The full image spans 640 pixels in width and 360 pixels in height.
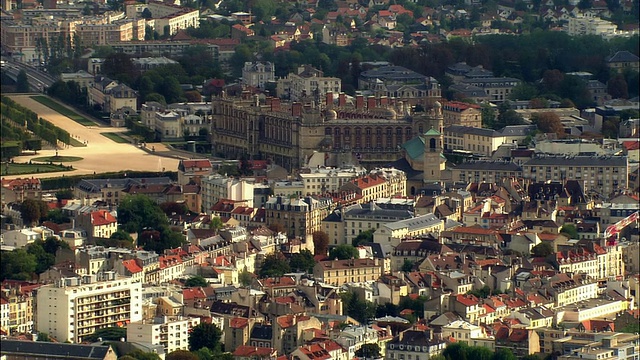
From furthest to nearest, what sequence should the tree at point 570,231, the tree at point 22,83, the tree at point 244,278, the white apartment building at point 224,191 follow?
the tree at point 22,83, the white apartment building at point 224,191, the tree at point 570,231, the tree at point 244,278

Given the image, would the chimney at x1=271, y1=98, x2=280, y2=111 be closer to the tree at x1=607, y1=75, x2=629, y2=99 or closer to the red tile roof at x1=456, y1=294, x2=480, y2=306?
the tree at x1=607, y1=75, x2=629, y2=99

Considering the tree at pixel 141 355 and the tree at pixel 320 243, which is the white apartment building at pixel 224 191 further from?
the tree at pixel 141 355

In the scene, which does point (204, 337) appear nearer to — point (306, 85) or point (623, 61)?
point (306, 85)

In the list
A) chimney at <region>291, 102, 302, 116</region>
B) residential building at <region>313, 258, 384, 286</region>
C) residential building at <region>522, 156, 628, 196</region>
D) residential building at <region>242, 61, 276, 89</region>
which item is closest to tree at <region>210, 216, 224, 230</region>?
residential building at <region>313, 258, 384, 286</region>

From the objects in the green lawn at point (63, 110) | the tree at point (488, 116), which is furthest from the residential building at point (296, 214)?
the green lawn at point (63, 110)

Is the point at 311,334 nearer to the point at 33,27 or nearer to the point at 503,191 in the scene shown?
the point at 503,191

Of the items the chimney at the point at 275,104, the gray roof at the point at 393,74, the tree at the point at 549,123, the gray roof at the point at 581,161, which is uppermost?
the chimney at the point at 275,104

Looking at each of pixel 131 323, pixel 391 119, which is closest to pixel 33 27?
pixel 391 119

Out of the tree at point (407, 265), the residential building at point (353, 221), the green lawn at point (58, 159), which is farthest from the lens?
the green lawn at point (58, 159)
